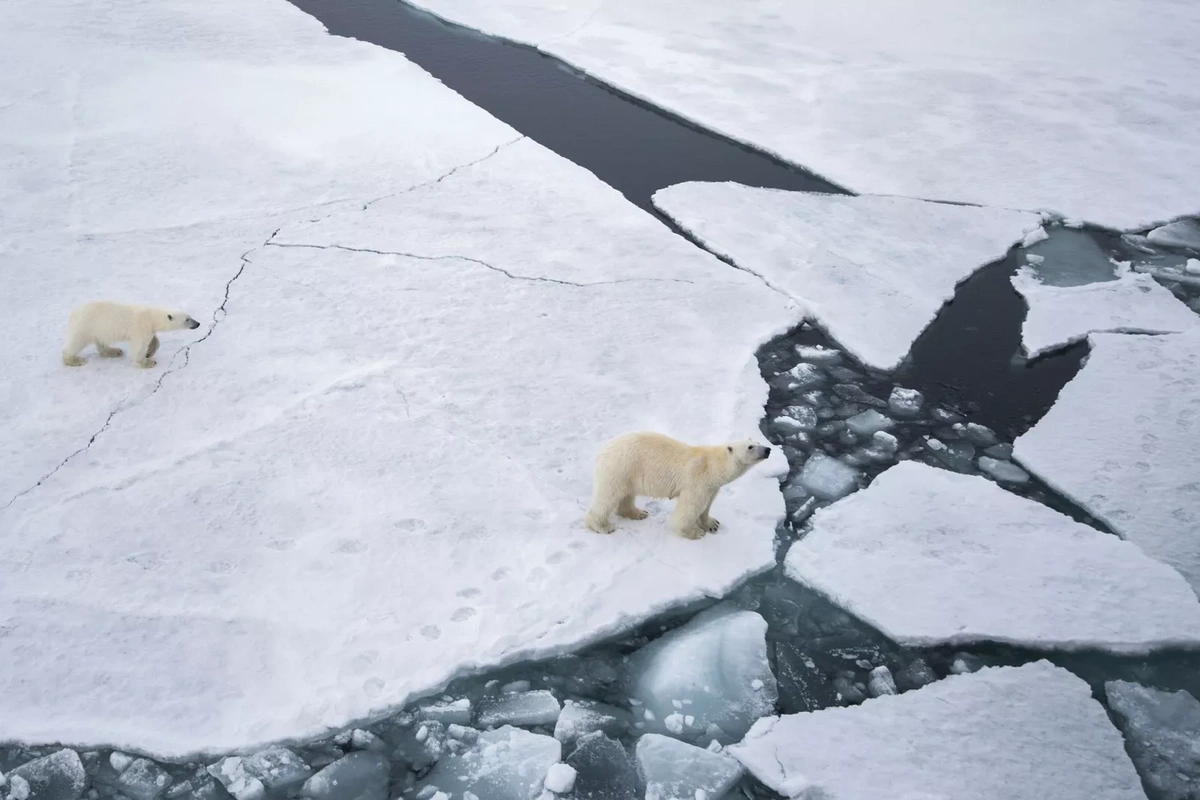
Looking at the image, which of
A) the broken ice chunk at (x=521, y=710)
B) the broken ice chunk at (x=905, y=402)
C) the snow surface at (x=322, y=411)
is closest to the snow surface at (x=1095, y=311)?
the broken ice chunk at (x=905, y=402)

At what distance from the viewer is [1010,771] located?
275 cm

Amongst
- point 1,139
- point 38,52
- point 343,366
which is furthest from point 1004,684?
point 38,52

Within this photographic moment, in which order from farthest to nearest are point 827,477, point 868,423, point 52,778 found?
point 868,423
point 827,477
point 52,778

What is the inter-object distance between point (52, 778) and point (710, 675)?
6.26 ft

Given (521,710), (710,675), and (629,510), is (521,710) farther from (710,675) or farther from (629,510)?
(629,510)

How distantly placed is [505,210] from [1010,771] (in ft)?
13.6

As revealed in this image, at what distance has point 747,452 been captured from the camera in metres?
3.19

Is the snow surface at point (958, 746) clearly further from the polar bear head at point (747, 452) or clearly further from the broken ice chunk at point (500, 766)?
the polar bear head at point (747, 452)

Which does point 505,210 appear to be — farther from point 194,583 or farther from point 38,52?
point 38,52

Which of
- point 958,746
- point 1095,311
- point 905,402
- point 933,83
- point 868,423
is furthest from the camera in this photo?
point 933,83

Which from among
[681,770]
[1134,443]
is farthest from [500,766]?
[1134,443]

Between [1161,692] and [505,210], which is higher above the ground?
[505,210]

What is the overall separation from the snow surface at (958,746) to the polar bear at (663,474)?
0.79 metres

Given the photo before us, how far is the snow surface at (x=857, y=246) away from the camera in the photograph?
16.1 ft
